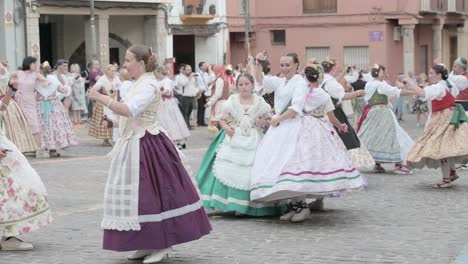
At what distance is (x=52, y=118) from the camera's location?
54.4 feet

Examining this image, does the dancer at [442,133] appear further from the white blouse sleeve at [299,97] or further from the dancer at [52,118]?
the dancer at [52,118]

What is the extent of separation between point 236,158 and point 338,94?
2557 mm

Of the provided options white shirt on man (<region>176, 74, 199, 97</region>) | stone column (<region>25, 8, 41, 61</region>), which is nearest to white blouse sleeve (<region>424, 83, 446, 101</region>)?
white shirt on man (<region>176, 74, 199, 97</region>)

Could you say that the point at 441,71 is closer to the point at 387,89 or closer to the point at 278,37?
the point at 387,89

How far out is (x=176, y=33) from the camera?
3322 centimetres

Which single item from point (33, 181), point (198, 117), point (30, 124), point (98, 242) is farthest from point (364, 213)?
point (198, 117)

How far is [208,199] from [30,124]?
23.0 ft

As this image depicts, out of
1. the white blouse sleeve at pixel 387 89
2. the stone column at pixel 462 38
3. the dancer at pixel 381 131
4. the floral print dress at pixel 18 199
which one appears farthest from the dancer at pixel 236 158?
the stone column at pixel 462 38

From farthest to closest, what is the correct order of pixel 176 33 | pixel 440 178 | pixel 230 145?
pixel 176 33 → pixel 440 178 → pixel 230 145

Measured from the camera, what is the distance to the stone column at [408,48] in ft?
122

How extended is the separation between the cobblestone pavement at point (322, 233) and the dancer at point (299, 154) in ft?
1.10

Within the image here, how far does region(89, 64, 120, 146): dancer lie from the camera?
18297 mm

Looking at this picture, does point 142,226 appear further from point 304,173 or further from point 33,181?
point 304,173

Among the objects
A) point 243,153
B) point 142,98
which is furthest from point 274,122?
point 142,98
